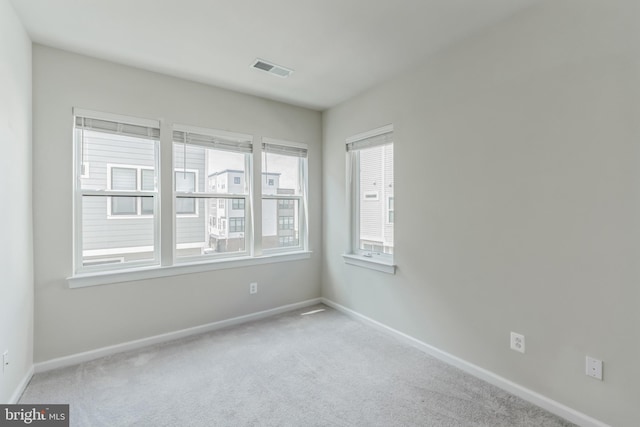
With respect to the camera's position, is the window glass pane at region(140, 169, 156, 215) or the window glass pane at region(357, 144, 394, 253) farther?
the window glass pane at region(357, 144, 394, 253)

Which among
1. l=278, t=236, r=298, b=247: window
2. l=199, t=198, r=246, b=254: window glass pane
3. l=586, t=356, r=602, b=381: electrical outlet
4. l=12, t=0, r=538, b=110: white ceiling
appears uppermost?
l=12, t=0, r=538, b=110: white ceiling

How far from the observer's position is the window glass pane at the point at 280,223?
3.74 meters

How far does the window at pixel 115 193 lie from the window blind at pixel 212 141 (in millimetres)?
212

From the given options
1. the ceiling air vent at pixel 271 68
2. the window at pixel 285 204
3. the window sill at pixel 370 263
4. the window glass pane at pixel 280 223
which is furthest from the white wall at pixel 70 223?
the window sill at pixel 370 263

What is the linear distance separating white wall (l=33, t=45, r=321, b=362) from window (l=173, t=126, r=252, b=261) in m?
0.18

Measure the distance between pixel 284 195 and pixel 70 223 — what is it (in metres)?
2.15

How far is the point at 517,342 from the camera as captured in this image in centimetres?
210

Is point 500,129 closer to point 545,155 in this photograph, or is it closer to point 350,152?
point 545,155

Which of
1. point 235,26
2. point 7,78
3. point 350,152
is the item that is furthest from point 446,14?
point 7,78

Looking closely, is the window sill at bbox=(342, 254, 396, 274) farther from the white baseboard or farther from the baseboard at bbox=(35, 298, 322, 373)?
the white baseboard

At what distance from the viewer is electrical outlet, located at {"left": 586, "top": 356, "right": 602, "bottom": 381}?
5.70 feet

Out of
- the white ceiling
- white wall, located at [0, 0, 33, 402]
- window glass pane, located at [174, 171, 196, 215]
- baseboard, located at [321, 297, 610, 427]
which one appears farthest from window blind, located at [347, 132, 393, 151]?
white wall, located at [0, 0, 33, 402]

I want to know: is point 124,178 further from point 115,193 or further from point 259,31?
point 259,31

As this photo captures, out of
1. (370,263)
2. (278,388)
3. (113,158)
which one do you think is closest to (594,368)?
(370,263)
